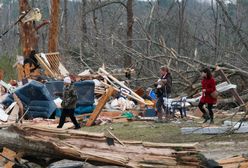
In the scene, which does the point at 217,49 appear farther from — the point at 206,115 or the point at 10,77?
the point at 10,77

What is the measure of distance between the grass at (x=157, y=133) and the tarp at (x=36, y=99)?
8.36 ft

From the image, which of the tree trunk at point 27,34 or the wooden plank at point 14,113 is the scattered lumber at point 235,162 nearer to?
the wooden plank at point 14,113

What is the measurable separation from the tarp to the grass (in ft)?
8.36

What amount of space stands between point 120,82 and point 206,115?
683cm

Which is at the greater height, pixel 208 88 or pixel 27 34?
pixel 27 34

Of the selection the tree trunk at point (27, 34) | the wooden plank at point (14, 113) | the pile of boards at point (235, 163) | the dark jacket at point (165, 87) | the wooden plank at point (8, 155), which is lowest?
the wooden plank at point (14, 113)

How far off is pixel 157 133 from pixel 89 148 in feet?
14.7

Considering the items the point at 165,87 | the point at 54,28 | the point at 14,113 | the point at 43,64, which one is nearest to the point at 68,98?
the point at 165,87

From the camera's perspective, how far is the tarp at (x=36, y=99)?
17109 millimetres

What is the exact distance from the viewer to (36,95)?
17.2 metres

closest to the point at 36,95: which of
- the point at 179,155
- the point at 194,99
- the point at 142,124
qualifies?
the point at 142,124

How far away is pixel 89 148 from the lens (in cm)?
922

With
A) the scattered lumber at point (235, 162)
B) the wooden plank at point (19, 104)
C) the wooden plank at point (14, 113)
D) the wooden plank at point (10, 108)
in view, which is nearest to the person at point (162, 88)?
the wooden plank at point (19, 104)

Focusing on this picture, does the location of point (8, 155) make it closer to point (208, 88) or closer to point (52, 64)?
point (208, 88)
